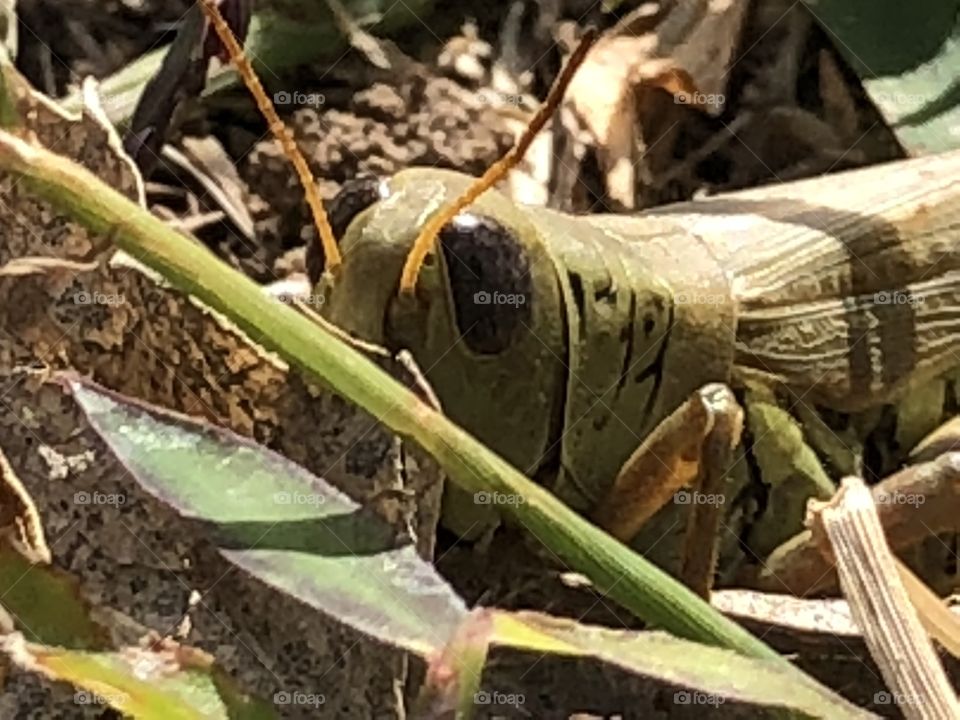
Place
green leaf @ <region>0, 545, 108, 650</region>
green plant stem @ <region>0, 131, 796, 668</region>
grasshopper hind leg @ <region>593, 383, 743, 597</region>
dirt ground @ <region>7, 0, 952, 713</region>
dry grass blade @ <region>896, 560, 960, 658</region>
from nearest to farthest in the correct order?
green plant stem @ <region>0, 131, 796, 668</region> < green leaf @ <region>0, 545, 108, 650</region> < dry grass blade @ <region>896, 560, 960, 658</region> < grasshopper hind leg @ <region>593, 383, 743, 597</region> < dirt ground @ <region>7, 0, 952, 713</region>

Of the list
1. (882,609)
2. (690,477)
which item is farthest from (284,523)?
(690,477)

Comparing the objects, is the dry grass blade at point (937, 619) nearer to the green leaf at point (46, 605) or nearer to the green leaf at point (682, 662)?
the green leaf at point (682, 662)

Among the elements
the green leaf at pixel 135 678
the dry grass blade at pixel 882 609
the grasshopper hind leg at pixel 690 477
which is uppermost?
the green leaf at pixel 135 678

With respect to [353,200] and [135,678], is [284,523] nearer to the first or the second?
[135,678]

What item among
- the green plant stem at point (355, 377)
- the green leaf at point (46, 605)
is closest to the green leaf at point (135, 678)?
the green leaf at point (46, 605)

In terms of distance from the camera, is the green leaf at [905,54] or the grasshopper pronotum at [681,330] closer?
the grasshopper pronotum at [681,330]

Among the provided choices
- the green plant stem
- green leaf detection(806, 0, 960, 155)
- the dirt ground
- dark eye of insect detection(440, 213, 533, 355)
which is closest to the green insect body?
dark eye of insect detection(440, 213, 533, 355)

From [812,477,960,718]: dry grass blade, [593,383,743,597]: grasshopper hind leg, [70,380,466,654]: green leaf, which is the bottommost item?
[593,383,743,597]: grasshopper hind leg

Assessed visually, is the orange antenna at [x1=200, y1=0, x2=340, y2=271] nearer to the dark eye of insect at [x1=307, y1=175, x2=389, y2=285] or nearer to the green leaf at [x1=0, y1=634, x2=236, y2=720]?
the dark eye of insect at [x1=307, y1=175, x2=389, y2=285]
